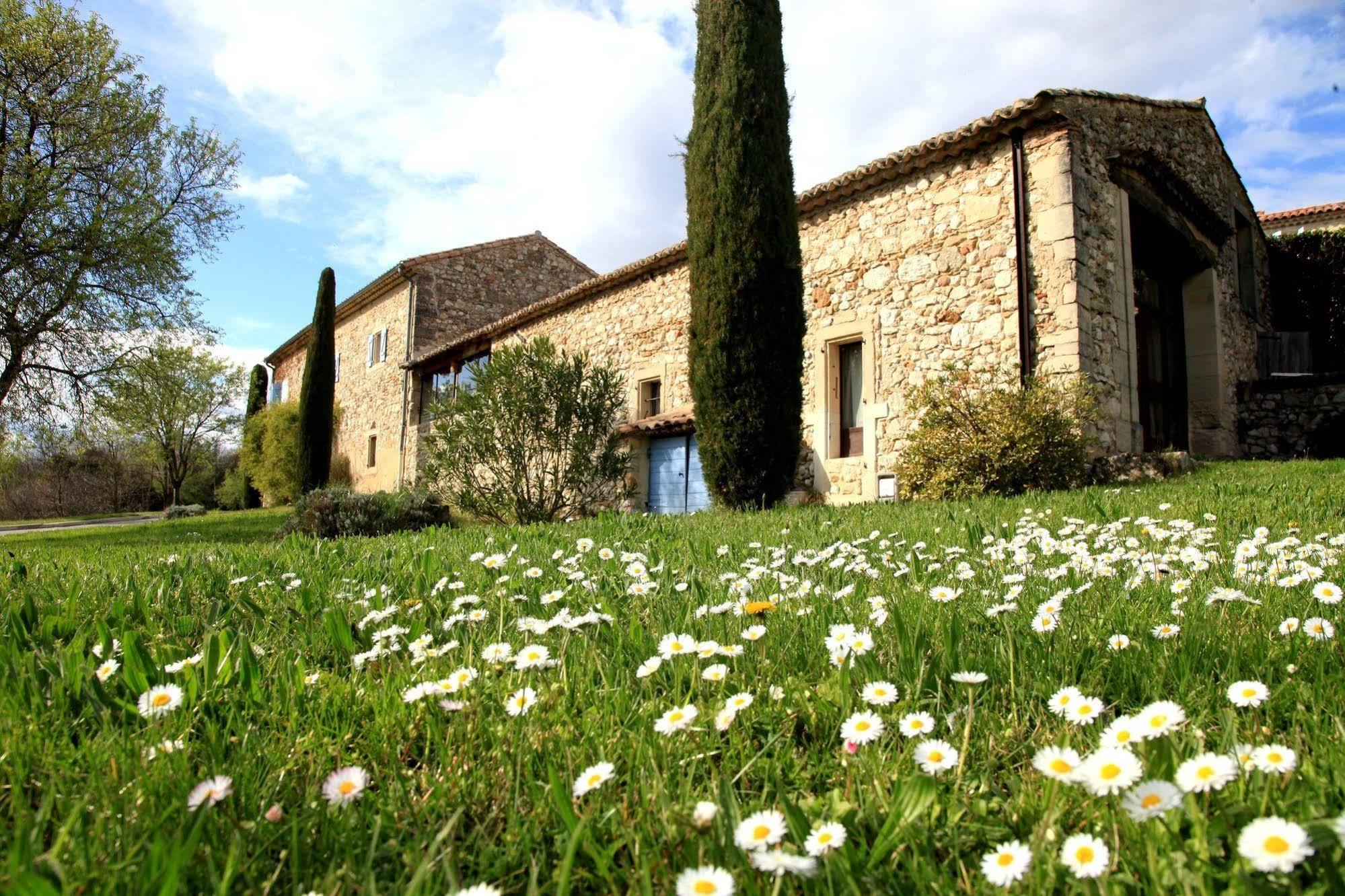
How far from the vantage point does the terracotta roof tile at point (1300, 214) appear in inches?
655

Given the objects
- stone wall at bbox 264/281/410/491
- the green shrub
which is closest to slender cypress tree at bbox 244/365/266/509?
stone wall at bbox 264/281/410/491

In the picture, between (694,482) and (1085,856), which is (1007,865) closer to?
(1085,856)

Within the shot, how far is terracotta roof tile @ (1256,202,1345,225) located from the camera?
54.6 ft

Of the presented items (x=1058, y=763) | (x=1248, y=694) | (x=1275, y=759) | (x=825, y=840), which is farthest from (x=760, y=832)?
(x=1248, y=694)

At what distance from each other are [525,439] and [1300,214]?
62.5 ft

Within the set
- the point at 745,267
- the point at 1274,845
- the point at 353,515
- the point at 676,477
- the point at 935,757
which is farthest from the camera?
the point at 676,477

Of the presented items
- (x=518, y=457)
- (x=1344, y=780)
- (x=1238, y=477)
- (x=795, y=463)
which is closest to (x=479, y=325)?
(x=518, y=457)

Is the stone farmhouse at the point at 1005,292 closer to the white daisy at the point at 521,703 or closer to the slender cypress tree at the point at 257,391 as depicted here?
the white daisy at the point at 521,703

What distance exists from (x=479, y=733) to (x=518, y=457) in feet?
29.5

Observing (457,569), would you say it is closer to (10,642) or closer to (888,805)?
(10,642)

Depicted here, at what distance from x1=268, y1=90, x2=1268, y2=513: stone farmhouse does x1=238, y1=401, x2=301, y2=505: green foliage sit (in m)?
11.9

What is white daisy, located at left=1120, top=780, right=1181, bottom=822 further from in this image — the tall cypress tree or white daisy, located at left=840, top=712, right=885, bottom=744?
the tall cypress tree

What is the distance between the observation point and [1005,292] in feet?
27.7

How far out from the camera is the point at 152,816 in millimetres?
983
